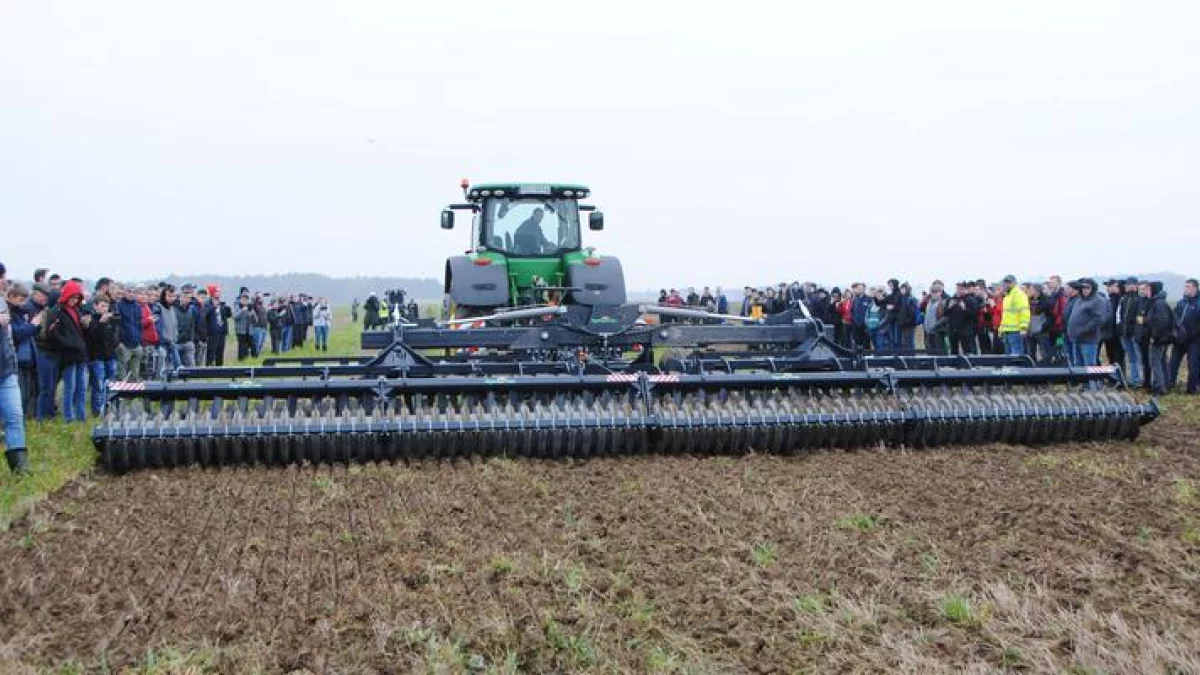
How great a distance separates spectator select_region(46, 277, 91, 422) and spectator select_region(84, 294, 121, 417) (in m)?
0.19

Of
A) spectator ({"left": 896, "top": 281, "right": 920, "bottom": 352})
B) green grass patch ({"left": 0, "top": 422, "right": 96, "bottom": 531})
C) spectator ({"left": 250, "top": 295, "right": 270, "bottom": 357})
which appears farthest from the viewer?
spectator ({"left": 250, "top": 295, "right": 270, "bottom": 357})

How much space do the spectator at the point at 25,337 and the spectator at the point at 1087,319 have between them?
40.2ft

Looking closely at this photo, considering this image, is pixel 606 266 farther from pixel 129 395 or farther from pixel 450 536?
pixel 450 536

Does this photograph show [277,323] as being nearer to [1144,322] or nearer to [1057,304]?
[1057,304]

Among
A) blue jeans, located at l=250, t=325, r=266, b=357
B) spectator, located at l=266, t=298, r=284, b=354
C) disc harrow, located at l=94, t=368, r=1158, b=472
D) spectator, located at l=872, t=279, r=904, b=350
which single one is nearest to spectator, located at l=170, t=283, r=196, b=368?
blue jeans, located at l=250, t=325, r=266, b=357

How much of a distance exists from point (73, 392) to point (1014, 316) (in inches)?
487

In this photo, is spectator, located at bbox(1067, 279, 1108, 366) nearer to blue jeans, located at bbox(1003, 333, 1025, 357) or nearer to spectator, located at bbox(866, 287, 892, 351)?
blue jeans, located at bbox(1003, 333, 1025, 357)

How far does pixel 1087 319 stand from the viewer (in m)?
15.3

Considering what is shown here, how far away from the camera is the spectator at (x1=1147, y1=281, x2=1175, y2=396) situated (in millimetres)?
14898

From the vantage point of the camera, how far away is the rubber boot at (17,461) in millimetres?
9641

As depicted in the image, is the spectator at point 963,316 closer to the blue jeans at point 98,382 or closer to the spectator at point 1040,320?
the spectator at point 1040,320

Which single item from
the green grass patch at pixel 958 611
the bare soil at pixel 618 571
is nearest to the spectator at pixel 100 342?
the bare soil at pixel 618 571

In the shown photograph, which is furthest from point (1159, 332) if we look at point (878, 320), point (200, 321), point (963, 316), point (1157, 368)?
point (200, 321)

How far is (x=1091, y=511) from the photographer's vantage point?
720cm
